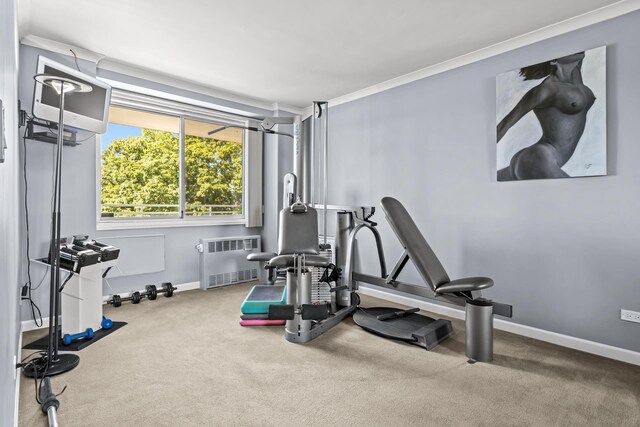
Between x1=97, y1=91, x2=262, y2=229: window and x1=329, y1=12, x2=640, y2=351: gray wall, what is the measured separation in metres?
1.79

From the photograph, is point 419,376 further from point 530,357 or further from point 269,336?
point 269,336

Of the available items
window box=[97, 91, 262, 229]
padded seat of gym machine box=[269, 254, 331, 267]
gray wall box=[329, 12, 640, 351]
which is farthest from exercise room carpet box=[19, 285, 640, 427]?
window box=[97, 91, 262, 229]

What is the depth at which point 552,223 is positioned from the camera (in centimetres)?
288

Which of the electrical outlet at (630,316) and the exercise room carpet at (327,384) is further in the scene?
the electrical outlet at (630,316)

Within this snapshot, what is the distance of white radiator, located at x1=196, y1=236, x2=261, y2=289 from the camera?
15.0ft

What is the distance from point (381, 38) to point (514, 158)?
1593mm

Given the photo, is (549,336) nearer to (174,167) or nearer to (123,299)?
(123,299)

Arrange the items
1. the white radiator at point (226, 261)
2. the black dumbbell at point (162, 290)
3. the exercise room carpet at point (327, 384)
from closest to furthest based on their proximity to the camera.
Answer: the exercise room carpet at point (327, 384)
the black dumbbell at point (162, 290)
the white radiator at point (226, 261)

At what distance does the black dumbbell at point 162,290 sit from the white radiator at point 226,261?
18.7 inches

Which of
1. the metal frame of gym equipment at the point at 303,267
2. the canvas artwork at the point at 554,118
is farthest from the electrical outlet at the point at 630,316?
the metal frame of gym equipment at the point at 303,267

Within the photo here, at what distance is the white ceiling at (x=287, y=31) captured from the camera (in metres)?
2.64

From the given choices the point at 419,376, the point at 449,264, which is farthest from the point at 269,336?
the point at 449,264

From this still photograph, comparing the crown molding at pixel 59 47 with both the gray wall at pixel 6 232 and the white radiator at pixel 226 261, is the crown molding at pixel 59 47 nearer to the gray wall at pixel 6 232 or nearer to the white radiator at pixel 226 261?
the gray wall at pixel 6 232

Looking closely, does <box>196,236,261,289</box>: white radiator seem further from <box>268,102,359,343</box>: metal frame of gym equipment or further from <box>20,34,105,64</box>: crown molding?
<box>20,34,105,64</box>: crown molding
